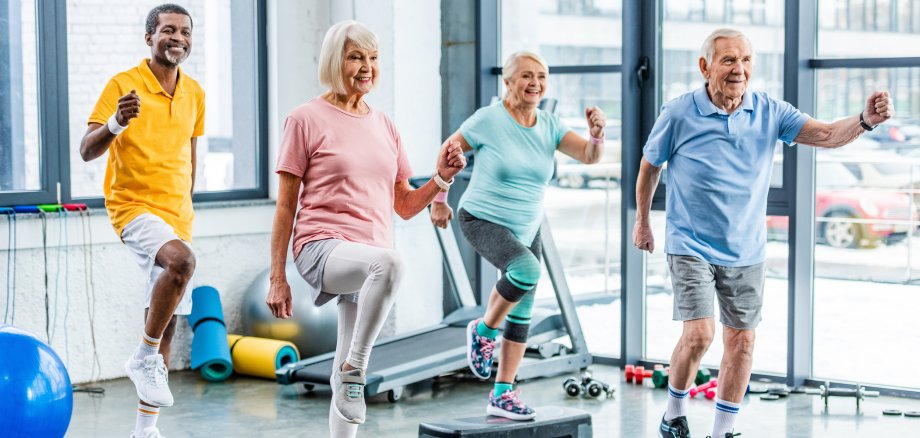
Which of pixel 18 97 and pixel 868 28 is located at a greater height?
pixel 868 28

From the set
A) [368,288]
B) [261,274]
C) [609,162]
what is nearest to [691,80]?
[609,162]

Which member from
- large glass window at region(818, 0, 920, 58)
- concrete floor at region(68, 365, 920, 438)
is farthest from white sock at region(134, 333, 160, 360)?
large glass window at region(818, 0, 920, 58)

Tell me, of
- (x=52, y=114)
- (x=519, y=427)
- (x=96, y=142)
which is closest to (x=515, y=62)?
(x=519, y=427)

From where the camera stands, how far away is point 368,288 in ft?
12.4

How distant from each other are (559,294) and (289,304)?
8.30 ft

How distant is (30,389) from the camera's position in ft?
13.2

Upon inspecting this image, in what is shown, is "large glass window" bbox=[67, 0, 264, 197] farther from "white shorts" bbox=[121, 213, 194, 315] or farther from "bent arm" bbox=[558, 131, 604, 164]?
"bent arm" bbox=[558, 131, 604, 164]

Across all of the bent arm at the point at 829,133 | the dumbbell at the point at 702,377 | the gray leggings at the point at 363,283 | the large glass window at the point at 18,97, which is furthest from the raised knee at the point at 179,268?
Answer: the dumbbell at the point at 702,377

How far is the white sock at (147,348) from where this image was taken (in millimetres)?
4500

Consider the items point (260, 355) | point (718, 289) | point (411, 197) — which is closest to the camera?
point (411, 197)

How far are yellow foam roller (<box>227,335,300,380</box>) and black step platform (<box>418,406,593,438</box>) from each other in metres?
1.74

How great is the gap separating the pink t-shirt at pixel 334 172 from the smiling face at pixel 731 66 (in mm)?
1257

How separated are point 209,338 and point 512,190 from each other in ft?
7.30

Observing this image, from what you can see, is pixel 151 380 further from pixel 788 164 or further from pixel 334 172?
pixel 788 164
